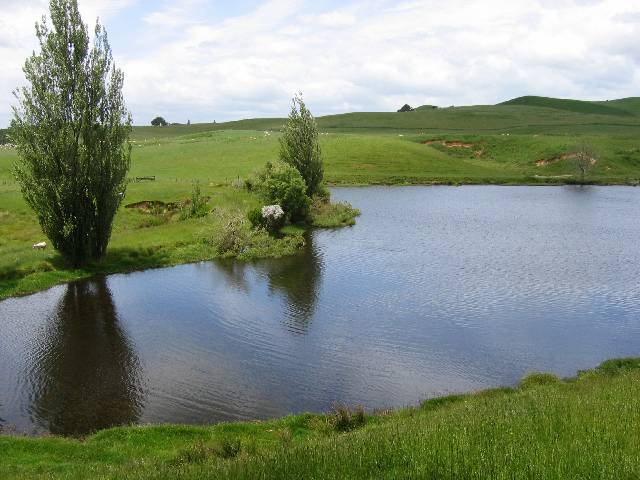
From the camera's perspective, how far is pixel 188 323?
30.7 metres

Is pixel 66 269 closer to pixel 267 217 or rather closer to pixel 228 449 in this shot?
pixel 267 217

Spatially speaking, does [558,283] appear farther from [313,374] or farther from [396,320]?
[313,374]

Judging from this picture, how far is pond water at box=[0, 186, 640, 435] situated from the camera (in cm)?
2214

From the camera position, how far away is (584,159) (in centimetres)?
10662

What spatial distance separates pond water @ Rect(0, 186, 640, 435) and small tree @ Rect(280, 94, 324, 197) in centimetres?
1867

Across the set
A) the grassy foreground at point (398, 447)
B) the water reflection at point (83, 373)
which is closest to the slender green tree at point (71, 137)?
the water reflection at point (83, 373)

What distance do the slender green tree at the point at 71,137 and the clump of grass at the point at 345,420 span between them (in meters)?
28.1

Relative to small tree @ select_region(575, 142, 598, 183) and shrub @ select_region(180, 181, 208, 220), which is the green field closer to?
shrub @ select_region(180, 181, 208, 220)

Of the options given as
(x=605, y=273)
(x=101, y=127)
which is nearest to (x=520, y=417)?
(x=605, y=273)

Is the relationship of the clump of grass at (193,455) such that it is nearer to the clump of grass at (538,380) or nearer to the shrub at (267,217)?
the clump of grass at (538,380)

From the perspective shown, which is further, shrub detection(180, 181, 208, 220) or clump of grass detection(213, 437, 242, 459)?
shrub detection(180, 181, 208, 220)

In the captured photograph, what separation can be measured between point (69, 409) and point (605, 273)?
35.7 meters

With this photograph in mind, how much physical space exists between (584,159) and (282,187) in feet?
238

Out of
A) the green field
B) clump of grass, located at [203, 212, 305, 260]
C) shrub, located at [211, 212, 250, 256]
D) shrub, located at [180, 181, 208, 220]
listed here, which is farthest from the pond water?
shrub, located at [180, 181, 208, 220]
